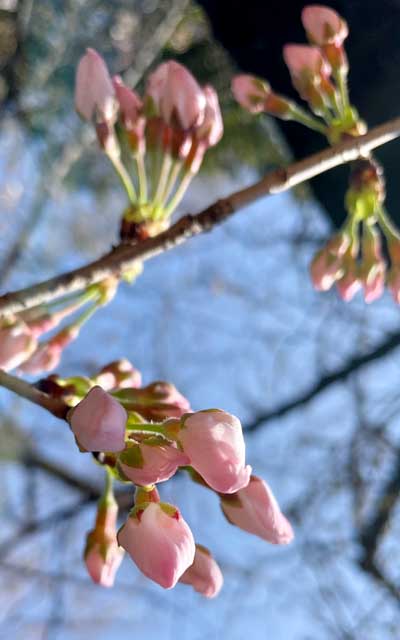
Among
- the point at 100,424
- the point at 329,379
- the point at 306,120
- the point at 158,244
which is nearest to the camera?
the point at 100,424

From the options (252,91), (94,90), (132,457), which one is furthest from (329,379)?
(132,457)

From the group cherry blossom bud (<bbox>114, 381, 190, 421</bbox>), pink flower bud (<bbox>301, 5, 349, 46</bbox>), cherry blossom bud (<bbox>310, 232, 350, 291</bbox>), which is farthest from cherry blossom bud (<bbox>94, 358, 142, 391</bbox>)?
pink flower bud (<bbox>301, 5, 349, 46</bbox>)

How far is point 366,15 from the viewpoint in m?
0.69

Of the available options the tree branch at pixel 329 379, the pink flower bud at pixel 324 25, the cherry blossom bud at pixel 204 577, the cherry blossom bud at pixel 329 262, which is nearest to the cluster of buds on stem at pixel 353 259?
the cherry blossom bud at pixel 329 262

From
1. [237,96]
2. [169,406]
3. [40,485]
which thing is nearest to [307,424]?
[40,485]

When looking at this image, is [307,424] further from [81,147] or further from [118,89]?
[118,89]

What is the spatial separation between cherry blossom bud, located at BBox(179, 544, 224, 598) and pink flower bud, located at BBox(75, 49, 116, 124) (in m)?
0.26

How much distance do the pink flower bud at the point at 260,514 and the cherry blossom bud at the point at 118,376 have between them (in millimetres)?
100

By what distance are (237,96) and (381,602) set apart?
109cm

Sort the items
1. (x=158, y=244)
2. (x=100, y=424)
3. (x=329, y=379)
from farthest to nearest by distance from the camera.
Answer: (x=329, y=379) < (x=158, y=244) < (x=100, y=424)

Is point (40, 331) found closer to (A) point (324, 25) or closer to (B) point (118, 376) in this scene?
(B) point (118, 376)

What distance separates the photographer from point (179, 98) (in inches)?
15.7

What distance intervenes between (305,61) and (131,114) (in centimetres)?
12

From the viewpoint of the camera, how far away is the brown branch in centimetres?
33
